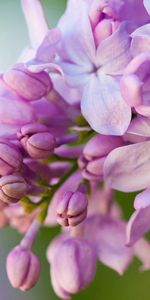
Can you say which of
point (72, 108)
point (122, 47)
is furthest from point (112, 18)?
point (72, 108)

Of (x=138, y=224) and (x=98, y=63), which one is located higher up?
(x=98, y=63)

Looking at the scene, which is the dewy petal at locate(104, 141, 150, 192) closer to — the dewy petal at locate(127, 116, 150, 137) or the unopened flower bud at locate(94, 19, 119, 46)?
the dewy petal at locate(127, 116, 150, 137)

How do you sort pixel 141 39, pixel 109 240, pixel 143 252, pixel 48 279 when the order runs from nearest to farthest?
pixel 141 39 < pixel 109 240 < pixel 143 252 < pixel 48 279

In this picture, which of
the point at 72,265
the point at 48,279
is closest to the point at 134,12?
the point at 72,265

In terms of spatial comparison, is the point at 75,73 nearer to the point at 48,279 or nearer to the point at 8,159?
the point at 8,159

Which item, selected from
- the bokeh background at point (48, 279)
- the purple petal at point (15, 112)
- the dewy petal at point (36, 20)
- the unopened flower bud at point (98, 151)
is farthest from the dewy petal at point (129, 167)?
the bokeh background at point (48, 279)

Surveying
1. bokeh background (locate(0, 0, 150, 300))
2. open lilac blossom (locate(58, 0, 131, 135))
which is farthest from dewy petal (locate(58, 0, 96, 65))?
bokeh background (locate(0, 0, 150, 300))

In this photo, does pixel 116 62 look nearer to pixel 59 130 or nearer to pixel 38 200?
pixel 59 130
